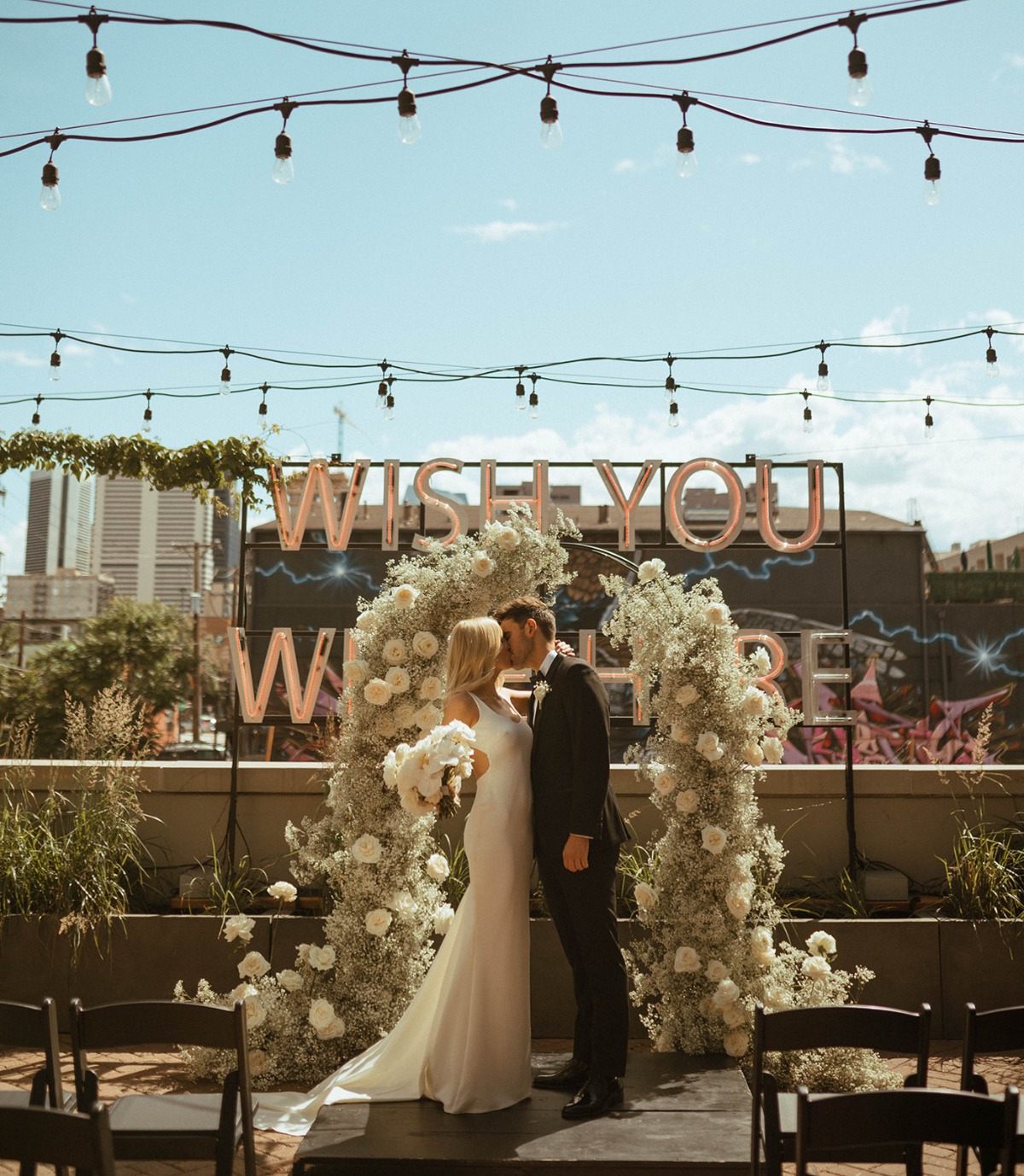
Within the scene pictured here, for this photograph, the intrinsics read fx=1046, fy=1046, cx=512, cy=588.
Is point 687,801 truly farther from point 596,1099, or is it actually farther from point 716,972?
point 596,1099

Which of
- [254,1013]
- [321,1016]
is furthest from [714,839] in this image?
[254,1013]

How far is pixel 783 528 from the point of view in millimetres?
27031

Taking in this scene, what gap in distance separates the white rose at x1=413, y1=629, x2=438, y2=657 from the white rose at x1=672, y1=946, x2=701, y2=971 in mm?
2099

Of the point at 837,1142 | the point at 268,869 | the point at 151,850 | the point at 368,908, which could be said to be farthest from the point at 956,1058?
the point at 151,850

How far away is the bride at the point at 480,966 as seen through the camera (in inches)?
180

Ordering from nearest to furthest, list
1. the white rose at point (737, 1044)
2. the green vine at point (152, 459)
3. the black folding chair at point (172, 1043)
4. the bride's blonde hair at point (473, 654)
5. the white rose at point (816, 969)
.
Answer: the black folding chair at point (172, 1043), the bride's blonde hair at point (473, 654), the white rose at point (737, 1044), the white rose at point (816, 969), the green vine at point (152, 459)

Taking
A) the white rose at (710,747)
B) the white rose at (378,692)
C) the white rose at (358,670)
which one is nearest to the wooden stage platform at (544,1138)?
the white rose at (710,747)

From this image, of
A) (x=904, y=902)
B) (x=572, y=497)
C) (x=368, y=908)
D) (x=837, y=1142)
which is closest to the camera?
(x=837, y=1142)

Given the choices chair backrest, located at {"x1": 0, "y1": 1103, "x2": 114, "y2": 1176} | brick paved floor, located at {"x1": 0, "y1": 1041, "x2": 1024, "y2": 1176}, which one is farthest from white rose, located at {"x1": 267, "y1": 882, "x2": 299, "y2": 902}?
chair backrest, located at {"x1": 0, "y1": 1103, "x2": 114, "y2": 1176}

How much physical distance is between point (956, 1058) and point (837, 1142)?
4.13m

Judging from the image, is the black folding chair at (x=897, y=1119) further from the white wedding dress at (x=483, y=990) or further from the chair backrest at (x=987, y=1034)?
the white wedding dress at (x=483, y=990)

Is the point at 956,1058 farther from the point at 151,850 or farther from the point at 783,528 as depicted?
the point at 783,528

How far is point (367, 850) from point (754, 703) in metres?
2.25

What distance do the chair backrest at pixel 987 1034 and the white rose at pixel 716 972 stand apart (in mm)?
2033
